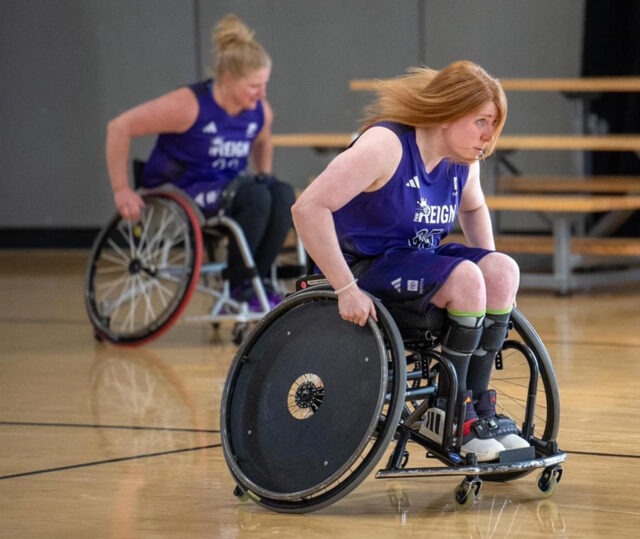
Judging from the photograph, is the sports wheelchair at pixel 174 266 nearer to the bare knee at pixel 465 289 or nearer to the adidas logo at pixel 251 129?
the adidas logo at pixel 251 129

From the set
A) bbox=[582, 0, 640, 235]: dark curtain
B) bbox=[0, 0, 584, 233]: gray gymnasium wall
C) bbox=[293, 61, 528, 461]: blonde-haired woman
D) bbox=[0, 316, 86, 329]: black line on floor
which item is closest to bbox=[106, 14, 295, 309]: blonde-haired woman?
bbox=[0, 316, 86, 329]: black line on floor

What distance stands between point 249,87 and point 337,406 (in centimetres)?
211

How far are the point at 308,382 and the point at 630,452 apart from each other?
80 cm

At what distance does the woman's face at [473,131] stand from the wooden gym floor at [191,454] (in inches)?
25.5

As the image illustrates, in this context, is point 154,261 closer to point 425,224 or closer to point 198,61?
point 425,224

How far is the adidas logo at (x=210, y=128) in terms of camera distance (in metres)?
4.36

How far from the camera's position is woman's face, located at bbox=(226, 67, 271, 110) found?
14.1 feet

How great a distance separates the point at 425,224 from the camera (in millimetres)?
2549

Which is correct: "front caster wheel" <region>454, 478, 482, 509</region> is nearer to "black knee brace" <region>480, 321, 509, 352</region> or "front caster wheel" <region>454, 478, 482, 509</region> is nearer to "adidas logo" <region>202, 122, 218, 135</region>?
"black knee brace" <region>480, 321, 509, 352</region>

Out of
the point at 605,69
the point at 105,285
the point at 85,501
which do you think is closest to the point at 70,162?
the point at 105,285

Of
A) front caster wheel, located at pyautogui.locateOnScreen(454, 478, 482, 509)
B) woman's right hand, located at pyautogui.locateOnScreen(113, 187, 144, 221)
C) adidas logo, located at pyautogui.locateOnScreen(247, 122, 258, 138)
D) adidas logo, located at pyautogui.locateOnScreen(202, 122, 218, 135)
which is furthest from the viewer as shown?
adidas logo, located at pyautogui.locateOnScreen(247, 122, 258, 138)

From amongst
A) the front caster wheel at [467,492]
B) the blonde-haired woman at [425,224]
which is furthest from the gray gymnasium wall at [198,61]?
the front caster wheel at [467,492]

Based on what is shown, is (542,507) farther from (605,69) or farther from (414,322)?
(605,69)

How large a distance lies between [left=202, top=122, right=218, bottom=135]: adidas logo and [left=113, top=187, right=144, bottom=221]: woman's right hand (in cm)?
30
